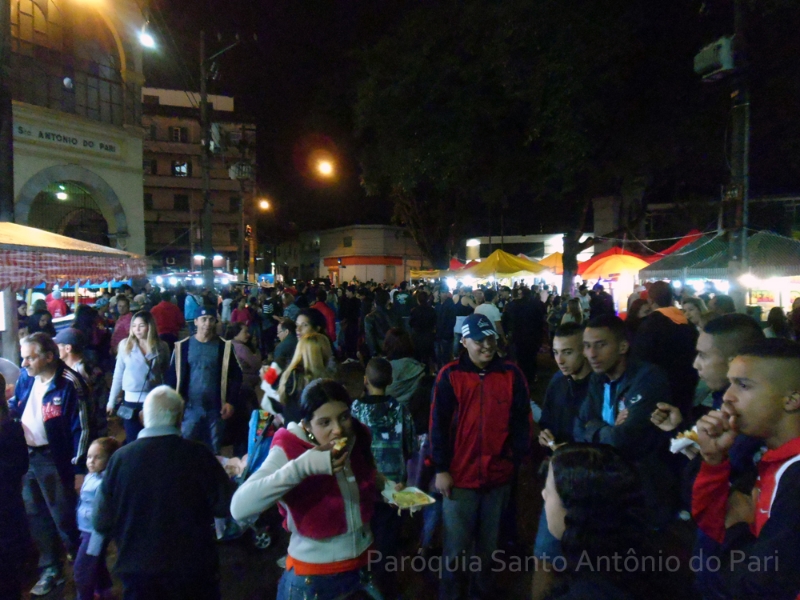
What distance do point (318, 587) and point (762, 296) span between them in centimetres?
1271

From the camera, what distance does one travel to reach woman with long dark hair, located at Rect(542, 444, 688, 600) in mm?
1459

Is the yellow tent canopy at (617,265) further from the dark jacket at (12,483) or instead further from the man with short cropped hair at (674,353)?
the dark jacket at (12,483)

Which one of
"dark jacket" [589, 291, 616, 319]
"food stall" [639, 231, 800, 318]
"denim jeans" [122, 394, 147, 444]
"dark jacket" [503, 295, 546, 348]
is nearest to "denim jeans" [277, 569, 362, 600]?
"denim jeans" [122, 394, 147, 444]

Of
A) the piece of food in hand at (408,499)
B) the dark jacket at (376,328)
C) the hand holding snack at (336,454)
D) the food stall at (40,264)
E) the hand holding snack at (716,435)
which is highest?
the food stall at (40,264)

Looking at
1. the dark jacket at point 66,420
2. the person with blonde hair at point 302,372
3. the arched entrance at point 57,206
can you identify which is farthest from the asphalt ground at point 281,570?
the arched entrance at point 57,206

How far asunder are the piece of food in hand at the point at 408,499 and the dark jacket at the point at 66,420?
2721 mm

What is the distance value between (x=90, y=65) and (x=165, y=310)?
45.6 feet

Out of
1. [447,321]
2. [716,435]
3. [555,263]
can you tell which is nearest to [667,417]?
[716,435]

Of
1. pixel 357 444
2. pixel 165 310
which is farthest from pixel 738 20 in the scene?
pixel 165 310

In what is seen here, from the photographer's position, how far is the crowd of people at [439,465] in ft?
5.39

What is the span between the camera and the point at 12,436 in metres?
3.12

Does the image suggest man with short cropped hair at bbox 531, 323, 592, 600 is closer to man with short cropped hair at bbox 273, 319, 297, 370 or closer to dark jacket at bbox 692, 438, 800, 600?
dark jacket at bbox 692, 438, 800, 600

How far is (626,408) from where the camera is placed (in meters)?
2.85

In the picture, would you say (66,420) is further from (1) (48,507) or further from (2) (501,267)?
(2) (501,267)
